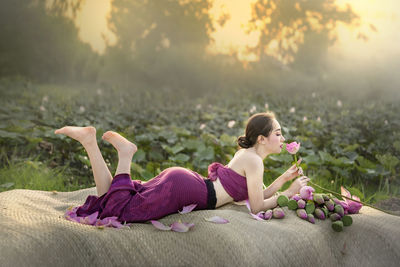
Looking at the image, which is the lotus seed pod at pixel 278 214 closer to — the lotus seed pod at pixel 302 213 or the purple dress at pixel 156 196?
the lotus seed pod at pixel 302 213

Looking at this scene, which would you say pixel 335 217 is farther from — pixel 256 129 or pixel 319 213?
pixel 256 129

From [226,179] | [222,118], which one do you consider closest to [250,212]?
[226,179]

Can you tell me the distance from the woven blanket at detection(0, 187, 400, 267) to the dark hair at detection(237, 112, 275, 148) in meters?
0.30

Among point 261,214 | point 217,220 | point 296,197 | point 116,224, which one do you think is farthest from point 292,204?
point 116,224

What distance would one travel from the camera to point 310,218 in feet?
5.75

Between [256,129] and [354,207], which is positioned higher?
[256,129]

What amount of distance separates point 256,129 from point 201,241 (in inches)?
23.7

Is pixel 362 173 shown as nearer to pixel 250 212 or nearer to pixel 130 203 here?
pixel 250 212

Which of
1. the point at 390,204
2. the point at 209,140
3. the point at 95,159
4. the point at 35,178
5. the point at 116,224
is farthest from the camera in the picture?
the point at 209,140

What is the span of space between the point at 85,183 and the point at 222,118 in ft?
6.59

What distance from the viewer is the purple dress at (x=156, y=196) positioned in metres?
1.74

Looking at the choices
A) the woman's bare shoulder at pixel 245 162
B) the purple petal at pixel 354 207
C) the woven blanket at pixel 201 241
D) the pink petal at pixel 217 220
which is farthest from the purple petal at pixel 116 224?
the purple petal at pixel 354 207

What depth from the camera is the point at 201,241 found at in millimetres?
1507

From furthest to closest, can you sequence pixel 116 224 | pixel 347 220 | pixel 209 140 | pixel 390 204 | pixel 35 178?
pixel 209 140
pixel 35 178
pixel 390 204
pixel 347 220
pixel 116 224
